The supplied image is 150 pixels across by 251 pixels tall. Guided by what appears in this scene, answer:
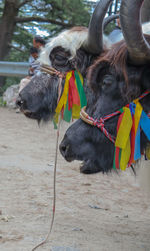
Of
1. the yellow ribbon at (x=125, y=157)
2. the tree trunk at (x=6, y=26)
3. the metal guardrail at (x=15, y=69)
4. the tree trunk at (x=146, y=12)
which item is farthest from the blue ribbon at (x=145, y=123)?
the tree trunk at (x=6, y=26)

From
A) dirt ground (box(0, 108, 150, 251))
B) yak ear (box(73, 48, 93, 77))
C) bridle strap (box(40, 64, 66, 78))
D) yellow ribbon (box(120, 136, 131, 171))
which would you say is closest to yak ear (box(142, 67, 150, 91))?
yellow ribbon (box(120, 136, 131, 171))

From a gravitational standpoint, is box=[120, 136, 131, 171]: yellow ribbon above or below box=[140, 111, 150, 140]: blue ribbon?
below

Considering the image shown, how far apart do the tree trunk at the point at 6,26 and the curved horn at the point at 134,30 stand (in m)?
11.3

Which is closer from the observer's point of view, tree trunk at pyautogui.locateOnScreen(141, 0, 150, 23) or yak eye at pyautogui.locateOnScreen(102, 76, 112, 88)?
yak eye at pyautogui.locateOnScreen(102, 76, 112, 88)

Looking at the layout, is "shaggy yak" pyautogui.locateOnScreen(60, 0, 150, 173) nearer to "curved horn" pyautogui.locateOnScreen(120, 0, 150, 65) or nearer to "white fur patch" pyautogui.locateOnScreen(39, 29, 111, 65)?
"curved horn" pyautogui.locateOnScreen(120, 0, 150, 65)

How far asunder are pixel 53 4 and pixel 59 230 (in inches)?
429

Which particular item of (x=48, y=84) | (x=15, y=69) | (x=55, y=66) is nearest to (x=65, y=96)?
(x=48, y=84)

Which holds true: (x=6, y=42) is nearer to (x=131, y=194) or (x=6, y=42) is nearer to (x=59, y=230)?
(x=131, y=194)

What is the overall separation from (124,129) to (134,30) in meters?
0.70

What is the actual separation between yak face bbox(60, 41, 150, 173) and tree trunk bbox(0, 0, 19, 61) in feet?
36.1

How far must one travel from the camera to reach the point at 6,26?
13.2 m

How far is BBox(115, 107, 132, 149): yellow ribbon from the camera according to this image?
2619mm

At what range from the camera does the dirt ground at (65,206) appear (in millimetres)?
3238

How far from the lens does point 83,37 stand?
175 inches
